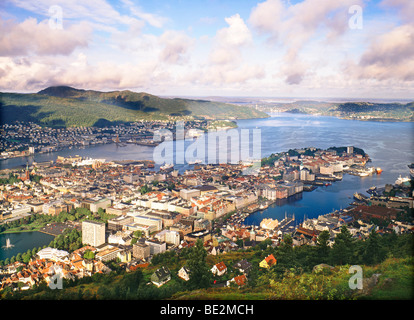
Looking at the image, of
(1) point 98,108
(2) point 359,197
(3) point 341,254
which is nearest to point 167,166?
(2) point 359,197

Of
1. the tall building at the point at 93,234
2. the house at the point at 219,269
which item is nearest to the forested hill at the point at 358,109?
the house at the point at 219,269

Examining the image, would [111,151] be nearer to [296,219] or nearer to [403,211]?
[296,219]

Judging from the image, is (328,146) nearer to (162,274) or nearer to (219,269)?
(219,269)

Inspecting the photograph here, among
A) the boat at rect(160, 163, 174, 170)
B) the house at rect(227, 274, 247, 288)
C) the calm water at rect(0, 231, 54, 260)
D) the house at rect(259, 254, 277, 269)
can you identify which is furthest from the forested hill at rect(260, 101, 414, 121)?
the calm water at rect(0, 231, 54, 260)

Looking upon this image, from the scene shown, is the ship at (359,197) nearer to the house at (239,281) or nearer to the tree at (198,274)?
the house at (239,281)

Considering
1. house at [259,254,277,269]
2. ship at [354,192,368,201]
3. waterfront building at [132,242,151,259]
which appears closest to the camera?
house at [259,254,277,269]

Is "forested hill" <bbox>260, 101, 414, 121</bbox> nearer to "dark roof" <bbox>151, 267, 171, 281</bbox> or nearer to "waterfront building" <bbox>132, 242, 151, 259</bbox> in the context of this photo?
"waterfront building" <bbox>132, 242, 151, 259</bbox>
